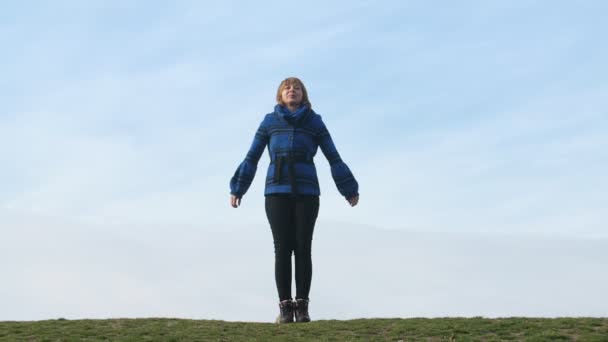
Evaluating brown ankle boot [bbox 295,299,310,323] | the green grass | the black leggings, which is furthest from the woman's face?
the green grass

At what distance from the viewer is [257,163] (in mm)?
14453

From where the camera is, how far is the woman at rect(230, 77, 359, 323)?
543 inches

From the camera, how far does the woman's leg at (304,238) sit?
13773 mm

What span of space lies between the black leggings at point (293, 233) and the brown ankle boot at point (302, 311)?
3.2 inches

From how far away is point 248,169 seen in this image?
47.1 ft

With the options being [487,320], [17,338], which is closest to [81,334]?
[17,338]

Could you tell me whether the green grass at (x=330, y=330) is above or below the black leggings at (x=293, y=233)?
below

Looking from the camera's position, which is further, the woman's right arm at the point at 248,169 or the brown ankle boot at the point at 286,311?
the woman's right arm at the point at 248,169

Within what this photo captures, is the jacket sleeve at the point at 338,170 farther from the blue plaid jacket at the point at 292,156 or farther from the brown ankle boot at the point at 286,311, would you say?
the brown ankle boot at the point at 286,311

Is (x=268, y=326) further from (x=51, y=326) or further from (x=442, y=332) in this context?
(x=51, y=326)

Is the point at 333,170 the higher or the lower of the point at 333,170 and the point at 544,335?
the higher

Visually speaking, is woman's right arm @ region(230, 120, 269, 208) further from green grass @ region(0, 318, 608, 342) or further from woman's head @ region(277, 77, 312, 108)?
green grass @ region(0, 318, 608, 342)

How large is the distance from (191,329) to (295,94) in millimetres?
4113

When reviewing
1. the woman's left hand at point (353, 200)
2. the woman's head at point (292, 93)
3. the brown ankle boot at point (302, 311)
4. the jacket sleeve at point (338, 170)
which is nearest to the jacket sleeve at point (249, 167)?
the woman's head at point (292, 93)
